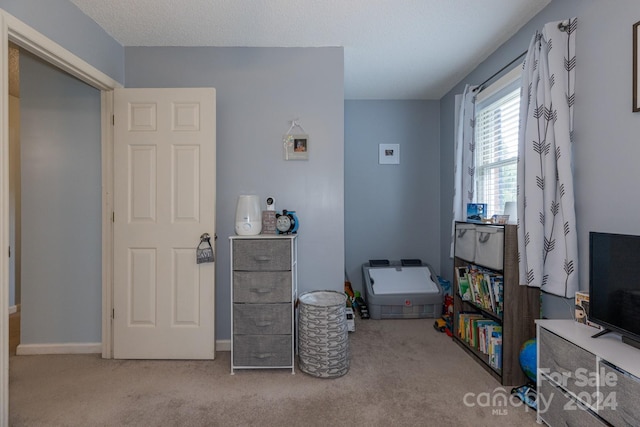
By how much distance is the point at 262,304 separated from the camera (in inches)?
93.2

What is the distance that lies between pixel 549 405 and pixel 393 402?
2.65 feet

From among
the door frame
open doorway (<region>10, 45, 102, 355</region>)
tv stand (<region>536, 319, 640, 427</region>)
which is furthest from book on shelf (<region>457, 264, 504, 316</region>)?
open doorway (<region>10, 45, 102, 355</region>)

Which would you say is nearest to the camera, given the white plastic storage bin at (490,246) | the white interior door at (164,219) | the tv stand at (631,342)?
the tv stand at (631,342)

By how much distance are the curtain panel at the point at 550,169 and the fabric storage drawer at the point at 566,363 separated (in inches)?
14.5

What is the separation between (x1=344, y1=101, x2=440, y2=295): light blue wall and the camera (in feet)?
13.5

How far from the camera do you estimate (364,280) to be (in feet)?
12.6

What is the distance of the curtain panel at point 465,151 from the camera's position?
3.17 m

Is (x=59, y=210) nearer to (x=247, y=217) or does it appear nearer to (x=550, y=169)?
(x=247, y=217)

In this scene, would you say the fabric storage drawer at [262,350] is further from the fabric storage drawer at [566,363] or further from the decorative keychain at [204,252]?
the fabric storage drawer at [566,363]

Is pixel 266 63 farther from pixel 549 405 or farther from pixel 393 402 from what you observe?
pixel 549 405

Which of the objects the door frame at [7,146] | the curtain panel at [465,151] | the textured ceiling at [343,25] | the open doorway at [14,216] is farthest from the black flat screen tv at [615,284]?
the open doorway at [14,216]

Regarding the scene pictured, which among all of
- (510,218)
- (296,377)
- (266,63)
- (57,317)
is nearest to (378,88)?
(266,63)

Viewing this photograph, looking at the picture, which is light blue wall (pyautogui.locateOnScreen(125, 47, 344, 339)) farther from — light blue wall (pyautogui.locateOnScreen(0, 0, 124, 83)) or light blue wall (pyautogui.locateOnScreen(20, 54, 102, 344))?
light blue wall (pyautogui.locateOnScreen(20, 54, 102, 344))

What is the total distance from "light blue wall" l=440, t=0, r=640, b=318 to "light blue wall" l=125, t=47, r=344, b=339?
156 centimetres
